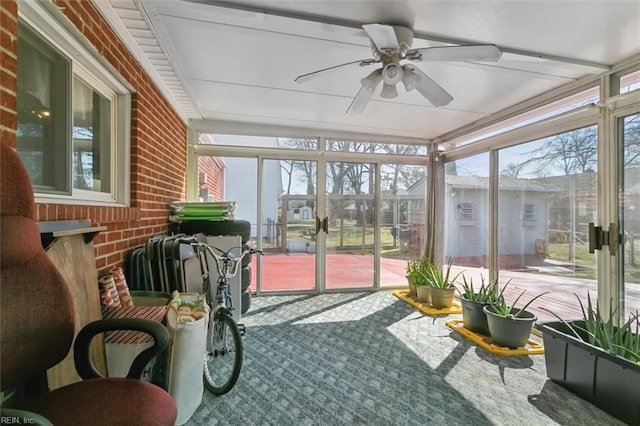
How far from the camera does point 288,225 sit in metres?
4.53

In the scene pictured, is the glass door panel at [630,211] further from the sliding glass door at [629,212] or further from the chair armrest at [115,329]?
the chair armrest at [115,329]

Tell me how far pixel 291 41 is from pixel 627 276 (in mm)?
3167

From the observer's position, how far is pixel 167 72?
8.64ft

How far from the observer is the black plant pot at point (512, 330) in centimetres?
264

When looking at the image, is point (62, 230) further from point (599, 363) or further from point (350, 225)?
point (350, 225)

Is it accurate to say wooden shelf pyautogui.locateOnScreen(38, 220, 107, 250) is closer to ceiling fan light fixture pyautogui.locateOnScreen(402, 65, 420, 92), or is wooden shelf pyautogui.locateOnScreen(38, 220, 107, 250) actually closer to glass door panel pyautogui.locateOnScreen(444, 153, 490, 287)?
ceiling fan light fixture pyautogui.locateOnScreen(402, 65, 420, 92)

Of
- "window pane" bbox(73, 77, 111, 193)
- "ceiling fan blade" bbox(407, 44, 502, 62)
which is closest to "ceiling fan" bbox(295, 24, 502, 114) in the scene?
"ceiling fan blade" bbox(407, 44, 502, 62)

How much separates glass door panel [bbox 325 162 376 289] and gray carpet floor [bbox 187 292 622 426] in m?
1.39

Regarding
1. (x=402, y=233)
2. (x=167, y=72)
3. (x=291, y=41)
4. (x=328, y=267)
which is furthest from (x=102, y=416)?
(x=402, y=233)

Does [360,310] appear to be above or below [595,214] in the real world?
below

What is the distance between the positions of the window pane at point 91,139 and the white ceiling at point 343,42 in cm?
48

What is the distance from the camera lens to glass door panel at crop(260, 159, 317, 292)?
446cm

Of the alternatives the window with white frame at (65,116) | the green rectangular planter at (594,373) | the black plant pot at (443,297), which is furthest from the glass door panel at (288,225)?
the green rectangular planter at (594,373)

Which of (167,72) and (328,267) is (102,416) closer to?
(167,72)
